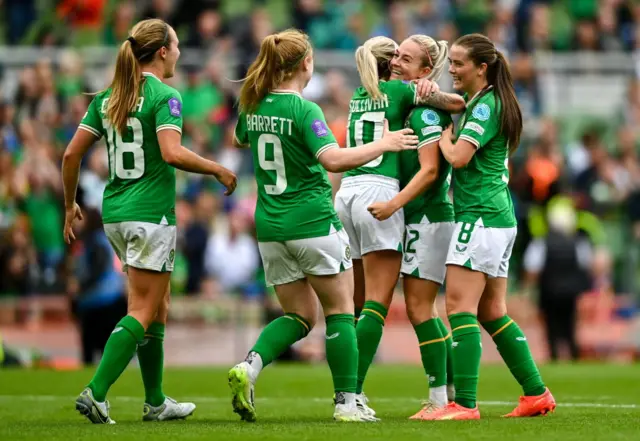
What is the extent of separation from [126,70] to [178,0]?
12066 millimetres

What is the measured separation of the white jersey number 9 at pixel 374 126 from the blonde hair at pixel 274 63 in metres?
0.71

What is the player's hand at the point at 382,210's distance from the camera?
309 inches

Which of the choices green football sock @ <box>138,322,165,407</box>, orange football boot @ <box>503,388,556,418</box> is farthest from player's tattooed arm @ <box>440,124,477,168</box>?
green football sock @ <box>138,322,165,407</box>

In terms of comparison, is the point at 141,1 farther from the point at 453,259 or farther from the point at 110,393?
the point at 453,259

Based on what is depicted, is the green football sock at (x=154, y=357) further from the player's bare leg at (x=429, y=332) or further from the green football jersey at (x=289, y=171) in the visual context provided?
the player's bare leg at (x=429, y=332)

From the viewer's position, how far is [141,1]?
20.2 m

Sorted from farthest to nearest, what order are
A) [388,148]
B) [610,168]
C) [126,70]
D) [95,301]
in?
[610,168] < [95,301] < [126,70] < [388,148]

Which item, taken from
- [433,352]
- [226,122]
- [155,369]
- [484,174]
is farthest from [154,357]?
[226,122]

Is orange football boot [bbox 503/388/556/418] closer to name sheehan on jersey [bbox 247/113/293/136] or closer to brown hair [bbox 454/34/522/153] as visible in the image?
brown hair [bbox 454/34/522/153]

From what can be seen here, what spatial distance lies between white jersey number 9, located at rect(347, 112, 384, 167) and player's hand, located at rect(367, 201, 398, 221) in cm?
60

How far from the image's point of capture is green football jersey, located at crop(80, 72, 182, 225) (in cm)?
809

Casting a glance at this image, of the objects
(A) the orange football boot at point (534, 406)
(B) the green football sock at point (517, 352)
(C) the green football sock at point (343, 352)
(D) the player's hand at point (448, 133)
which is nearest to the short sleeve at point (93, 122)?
(C) the green football sock at point (343, 352)

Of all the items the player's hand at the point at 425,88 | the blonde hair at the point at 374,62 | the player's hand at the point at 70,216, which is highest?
the blonde hair at the point at 374,62

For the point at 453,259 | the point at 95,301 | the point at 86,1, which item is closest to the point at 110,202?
the point at 453,259
